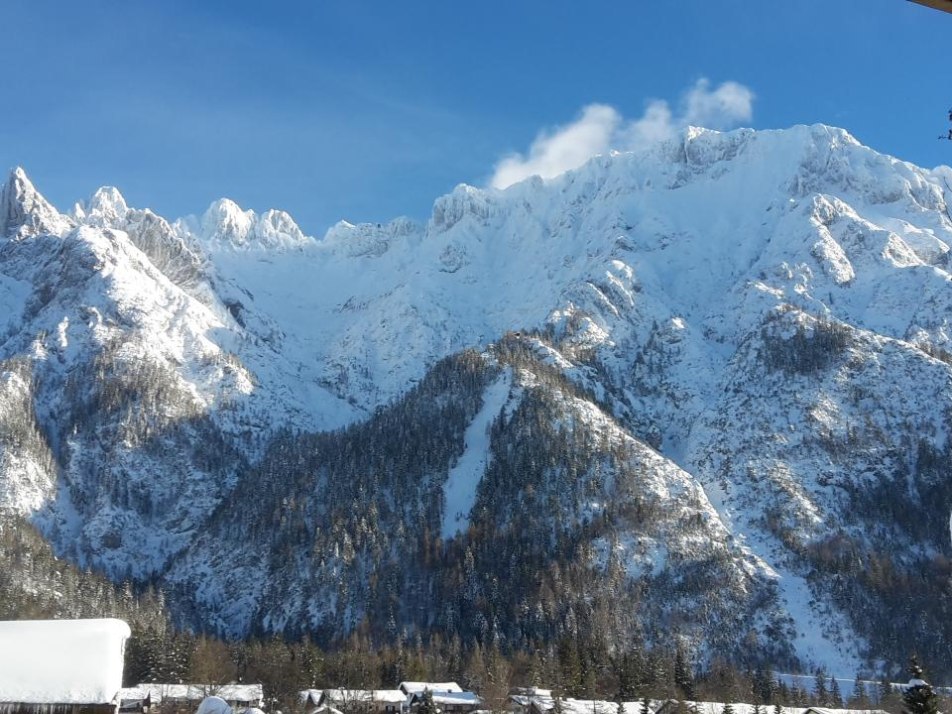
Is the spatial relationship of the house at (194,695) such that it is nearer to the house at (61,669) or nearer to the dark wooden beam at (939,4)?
the house at (61,669)

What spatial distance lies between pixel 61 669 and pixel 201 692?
7107cm

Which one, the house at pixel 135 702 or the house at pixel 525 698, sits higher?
the house at pixel 525 698

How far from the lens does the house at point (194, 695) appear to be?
101 m

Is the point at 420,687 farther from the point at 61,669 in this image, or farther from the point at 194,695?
the point at 61,669

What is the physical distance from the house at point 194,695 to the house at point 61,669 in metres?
60.6

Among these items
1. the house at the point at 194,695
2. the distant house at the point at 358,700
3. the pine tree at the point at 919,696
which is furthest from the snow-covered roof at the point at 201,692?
the pine tree at the point at 919,696

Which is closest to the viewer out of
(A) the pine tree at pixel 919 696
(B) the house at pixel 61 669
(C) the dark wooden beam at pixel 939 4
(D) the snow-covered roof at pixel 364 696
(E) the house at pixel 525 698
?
(C) the dark wooden beam at pixel 939 4

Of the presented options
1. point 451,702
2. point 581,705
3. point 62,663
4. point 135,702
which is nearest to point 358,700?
point 451,702

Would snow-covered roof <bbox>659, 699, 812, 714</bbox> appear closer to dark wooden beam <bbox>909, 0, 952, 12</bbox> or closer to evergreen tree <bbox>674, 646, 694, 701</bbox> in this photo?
evergreen tree <bbox>674, 646, 694, 701</bbox>

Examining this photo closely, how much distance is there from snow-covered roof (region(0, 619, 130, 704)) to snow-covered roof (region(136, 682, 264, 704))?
6217 centimetres

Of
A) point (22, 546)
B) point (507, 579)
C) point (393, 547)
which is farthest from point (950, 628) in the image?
point (22, 546)

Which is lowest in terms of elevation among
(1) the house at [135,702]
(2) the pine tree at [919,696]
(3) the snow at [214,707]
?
(1) the house at [135,702]

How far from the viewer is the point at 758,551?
627ft

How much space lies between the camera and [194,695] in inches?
4107
